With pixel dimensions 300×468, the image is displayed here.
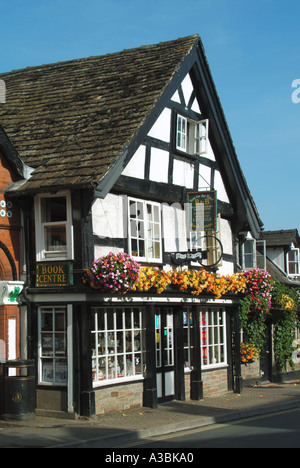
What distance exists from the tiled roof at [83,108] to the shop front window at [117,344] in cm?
315

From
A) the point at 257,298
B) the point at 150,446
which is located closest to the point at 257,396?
the point at 257,298

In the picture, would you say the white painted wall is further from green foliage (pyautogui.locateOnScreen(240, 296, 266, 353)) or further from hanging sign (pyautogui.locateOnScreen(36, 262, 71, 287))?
green foliage (pyautogui.locateOnScreen(240, 296, 266, 353))

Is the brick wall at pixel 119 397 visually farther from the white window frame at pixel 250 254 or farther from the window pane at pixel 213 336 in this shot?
the white window frame at pixel 250 254

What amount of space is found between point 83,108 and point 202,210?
3890 millimetres

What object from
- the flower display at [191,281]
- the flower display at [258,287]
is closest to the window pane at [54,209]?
the flower display at [191,281]

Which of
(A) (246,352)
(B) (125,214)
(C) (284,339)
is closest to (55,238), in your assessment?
(B) (125,214)

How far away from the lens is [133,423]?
41.7ft

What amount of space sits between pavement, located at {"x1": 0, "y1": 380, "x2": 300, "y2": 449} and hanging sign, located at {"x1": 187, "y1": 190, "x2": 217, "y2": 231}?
438 centimetres

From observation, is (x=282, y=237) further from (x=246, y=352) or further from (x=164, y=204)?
(x=164, y=204)

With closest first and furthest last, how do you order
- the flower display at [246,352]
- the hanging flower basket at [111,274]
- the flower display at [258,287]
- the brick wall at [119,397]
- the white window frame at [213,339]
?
the hanging flower basket at [111,274]
the brick wall at [119,397]
the white window frame at [213,339]
the flower display at [258,287]
the flower display at [246,352]

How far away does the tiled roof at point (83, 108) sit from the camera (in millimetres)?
13961

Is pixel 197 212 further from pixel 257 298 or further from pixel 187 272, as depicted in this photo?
pixel 257 298

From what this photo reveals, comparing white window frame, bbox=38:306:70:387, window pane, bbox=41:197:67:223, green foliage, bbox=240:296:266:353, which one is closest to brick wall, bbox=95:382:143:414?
white window frame, bbox=38:306:70:387

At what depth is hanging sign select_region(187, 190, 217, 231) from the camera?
1645 centimetres
